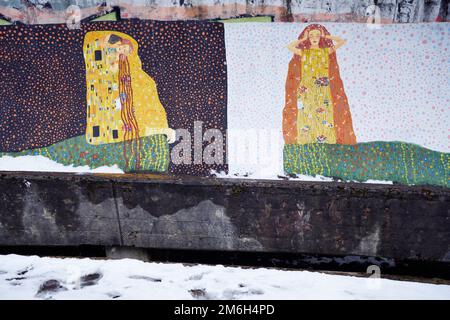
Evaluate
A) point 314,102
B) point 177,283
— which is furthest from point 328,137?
point 177,283

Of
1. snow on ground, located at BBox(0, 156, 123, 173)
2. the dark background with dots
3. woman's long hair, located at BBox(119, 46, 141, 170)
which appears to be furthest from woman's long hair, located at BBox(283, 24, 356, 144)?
snow on ground, located at BBox(0, 156, 123, 173)

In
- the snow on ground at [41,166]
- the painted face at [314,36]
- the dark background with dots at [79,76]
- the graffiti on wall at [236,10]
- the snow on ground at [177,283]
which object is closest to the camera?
the snow on ground at [177,283]

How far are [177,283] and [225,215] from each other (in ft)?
3.20

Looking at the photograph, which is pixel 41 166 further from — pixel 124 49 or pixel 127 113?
pixel 124 49

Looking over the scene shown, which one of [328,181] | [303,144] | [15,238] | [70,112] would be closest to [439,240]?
[328,181]

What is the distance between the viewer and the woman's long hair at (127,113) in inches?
138

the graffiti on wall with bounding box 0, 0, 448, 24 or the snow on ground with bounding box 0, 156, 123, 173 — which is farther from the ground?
the graffiti on wall with bounding box 0, 0, 448, 24

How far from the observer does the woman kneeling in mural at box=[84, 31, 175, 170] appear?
3482 mm

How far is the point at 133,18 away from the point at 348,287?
362cm

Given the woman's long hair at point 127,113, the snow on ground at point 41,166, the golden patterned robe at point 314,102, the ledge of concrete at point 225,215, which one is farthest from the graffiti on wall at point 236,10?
the ledge of concrete at point 225,215

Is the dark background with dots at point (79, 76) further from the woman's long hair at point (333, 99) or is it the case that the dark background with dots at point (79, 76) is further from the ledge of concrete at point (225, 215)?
the woman's long hair at point (333, 99)

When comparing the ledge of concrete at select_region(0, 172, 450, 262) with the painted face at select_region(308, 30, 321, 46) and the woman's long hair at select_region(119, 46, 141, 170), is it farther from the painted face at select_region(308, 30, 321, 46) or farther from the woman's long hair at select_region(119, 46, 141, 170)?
the painted face at select_region(308, 30, 321, 46)

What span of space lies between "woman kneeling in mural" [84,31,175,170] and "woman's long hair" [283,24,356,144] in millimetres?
1408

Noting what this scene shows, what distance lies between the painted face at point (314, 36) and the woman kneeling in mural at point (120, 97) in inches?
74.1
